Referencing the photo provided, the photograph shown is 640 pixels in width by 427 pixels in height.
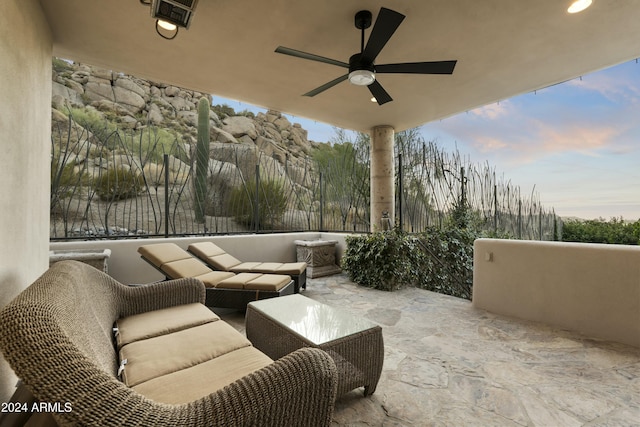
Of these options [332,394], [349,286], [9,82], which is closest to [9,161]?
[9,82]

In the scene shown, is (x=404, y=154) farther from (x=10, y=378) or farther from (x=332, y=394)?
(x=10, y=378)

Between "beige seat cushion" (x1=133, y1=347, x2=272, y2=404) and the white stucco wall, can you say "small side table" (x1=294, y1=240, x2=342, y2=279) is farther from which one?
"beige seat cushion" (x1=133, y1=347, x2=272, y2=404)

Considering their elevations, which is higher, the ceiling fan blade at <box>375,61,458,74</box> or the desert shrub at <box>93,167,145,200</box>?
the ceiling fan blade at <box>375,61,458,74</box>

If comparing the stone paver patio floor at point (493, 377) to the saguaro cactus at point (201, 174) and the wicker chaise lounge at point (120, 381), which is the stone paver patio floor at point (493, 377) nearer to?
the wicker chaise lounge at point (120, 381)

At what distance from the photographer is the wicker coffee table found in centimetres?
164

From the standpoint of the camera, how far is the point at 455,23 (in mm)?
2699

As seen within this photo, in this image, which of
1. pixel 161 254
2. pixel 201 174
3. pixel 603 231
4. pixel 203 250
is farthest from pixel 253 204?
pixel 603 231

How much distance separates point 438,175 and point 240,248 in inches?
160

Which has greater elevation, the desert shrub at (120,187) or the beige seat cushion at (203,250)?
the desert shrub at (120,187)

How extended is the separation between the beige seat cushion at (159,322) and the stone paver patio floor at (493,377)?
0.97 metres

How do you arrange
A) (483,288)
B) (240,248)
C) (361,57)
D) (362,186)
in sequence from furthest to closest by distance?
(362,186) → (240,248) → (483,288) → (361,57)

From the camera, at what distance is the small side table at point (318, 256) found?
17.2 ft

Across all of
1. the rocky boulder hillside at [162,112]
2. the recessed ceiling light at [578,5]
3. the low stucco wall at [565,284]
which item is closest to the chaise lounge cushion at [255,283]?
the low stucco wall at [565,284]

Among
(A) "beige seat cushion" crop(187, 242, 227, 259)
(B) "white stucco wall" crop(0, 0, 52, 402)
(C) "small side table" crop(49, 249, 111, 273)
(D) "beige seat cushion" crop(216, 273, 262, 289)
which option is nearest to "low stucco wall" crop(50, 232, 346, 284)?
(C) "small side table" crop(49, 249, 111, 273)
